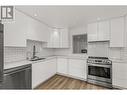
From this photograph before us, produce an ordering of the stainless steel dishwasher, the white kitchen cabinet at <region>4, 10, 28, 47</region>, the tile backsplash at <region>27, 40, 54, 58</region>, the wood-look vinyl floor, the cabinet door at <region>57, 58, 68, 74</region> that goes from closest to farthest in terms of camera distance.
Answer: the stainless steel dishwasher < the white kitchen cabinet at <region>4, 10, 28, 47</region> < the wood-look vinyl floor < the tile backsplash at <region>27, 40, 54, 58</region> < the cabinet door at <region>57, 58, 68, 74</region>

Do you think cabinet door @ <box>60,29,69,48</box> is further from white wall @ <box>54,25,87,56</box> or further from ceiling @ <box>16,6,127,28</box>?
ceiling @ <box>16,6,127,28</box>

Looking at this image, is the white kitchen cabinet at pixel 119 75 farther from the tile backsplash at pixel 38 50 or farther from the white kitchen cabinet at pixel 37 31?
the tile backsplash at pixel 38 50

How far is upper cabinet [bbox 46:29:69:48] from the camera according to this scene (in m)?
4.31

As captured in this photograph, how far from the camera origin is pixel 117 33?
2934mm

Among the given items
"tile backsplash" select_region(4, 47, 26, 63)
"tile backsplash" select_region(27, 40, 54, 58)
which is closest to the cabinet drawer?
"tile backsplash" select_region(27, 40, 54, 58)

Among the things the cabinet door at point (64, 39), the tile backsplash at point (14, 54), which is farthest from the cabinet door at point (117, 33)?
the tile backsplash at point (14, 54)

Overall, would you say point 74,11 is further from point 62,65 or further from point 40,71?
point 62,65

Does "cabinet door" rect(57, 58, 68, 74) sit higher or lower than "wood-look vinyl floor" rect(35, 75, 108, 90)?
higher

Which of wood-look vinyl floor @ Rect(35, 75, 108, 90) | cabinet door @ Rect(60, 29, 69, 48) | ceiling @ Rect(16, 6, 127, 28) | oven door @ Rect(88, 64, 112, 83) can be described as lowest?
wood-look vinyl floor @ Rect(35, 75, 108, 90)

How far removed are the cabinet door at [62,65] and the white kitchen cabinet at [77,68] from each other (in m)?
0.21

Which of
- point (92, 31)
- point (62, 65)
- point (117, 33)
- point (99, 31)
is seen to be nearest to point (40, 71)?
point (62, 65)

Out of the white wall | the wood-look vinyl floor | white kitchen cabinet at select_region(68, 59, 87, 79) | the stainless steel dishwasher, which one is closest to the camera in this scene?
the stainless steel dishwasher

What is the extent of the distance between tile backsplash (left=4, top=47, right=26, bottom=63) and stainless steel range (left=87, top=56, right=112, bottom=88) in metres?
2.29
